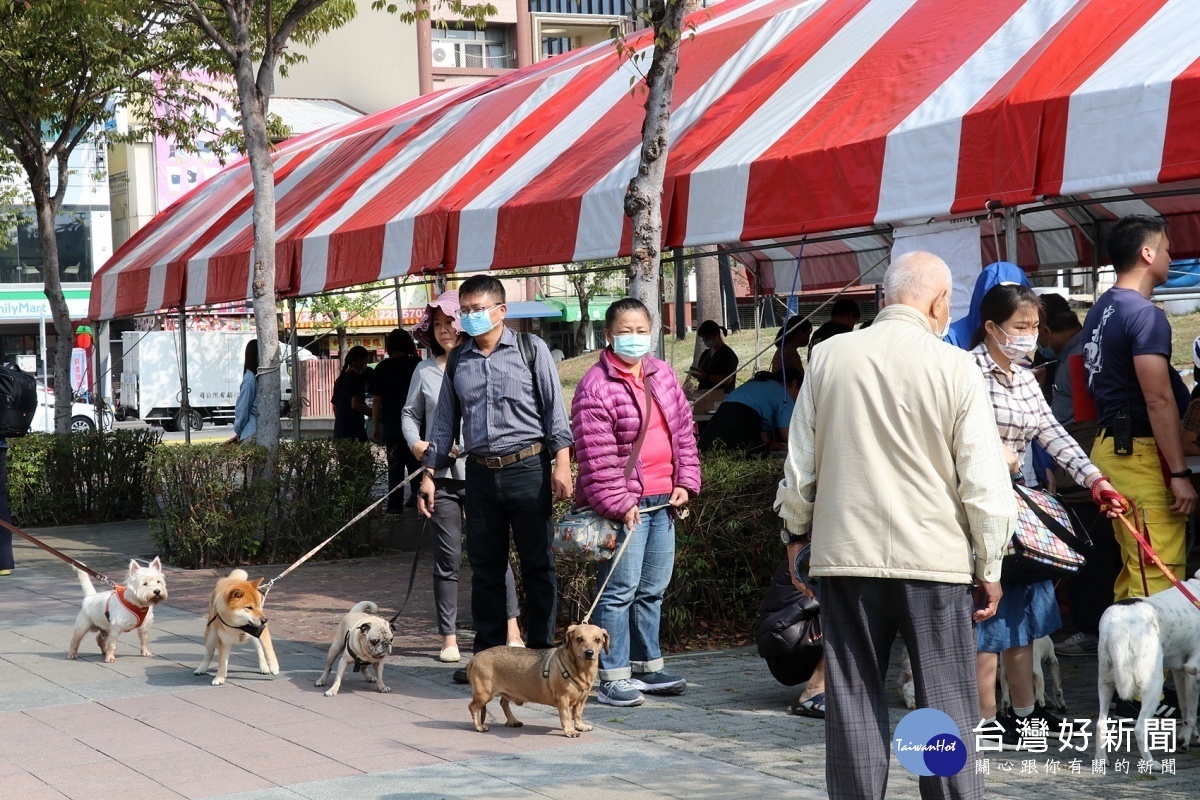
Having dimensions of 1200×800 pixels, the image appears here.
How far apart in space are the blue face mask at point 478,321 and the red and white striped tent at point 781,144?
75.8 inches

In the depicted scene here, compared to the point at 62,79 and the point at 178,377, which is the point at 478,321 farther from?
the point at 178,377

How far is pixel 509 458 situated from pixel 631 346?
2.67 ft

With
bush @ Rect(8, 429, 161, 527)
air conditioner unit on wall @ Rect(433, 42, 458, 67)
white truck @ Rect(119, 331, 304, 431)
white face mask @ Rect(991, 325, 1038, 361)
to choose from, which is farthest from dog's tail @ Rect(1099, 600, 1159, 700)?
air conditioner unit on wall @ Rect(433, 42, 458, 67)

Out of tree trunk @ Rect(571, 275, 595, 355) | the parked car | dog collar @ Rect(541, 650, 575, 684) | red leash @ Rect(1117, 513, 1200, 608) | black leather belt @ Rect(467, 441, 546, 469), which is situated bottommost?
dog collar @ Rect(541, 650, 575, 684)

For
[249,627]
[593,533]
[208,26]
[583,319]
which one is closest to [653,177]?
[593,533]

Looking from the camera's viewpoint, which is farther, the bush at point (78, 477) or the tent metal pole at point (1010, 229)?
the bush at point (78, 477)

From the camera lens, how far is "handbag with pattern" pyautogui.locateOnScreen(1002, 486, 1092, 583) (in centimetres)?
467

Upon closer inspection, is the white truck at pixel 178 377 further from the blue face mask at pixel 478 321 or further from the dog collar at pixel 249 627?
the blue face mask at pixel 478 321

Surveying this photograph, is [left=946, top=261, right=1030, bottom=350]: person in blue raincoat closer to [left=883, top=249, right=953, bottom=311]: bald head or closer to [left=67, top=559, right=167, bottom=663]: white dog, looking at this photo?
[left=883, top=249, right=953, bottom=311]: bald head

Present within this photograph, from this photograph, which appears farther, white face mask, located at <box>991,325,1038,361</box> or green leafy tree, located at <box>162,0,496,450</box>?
green leafy tree, located at <box>162,0,496,450</box>

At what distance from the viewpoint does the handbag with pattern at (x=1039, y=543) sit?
4.67m

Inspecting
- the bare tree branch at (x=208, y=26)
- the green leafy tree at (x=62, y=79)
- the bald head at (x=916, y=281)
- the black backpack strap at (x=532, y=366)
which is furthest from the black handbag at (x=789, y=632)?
the green leafy tree at (x=62, y=79)

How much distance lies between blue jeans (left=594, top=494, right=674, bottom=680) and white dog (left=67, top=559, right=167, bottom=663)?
2645 millimetres

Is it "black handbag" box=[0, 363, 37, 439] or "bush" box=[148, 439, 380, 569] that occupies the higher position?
"black handbag" box=[0, 363, 37, 439]
